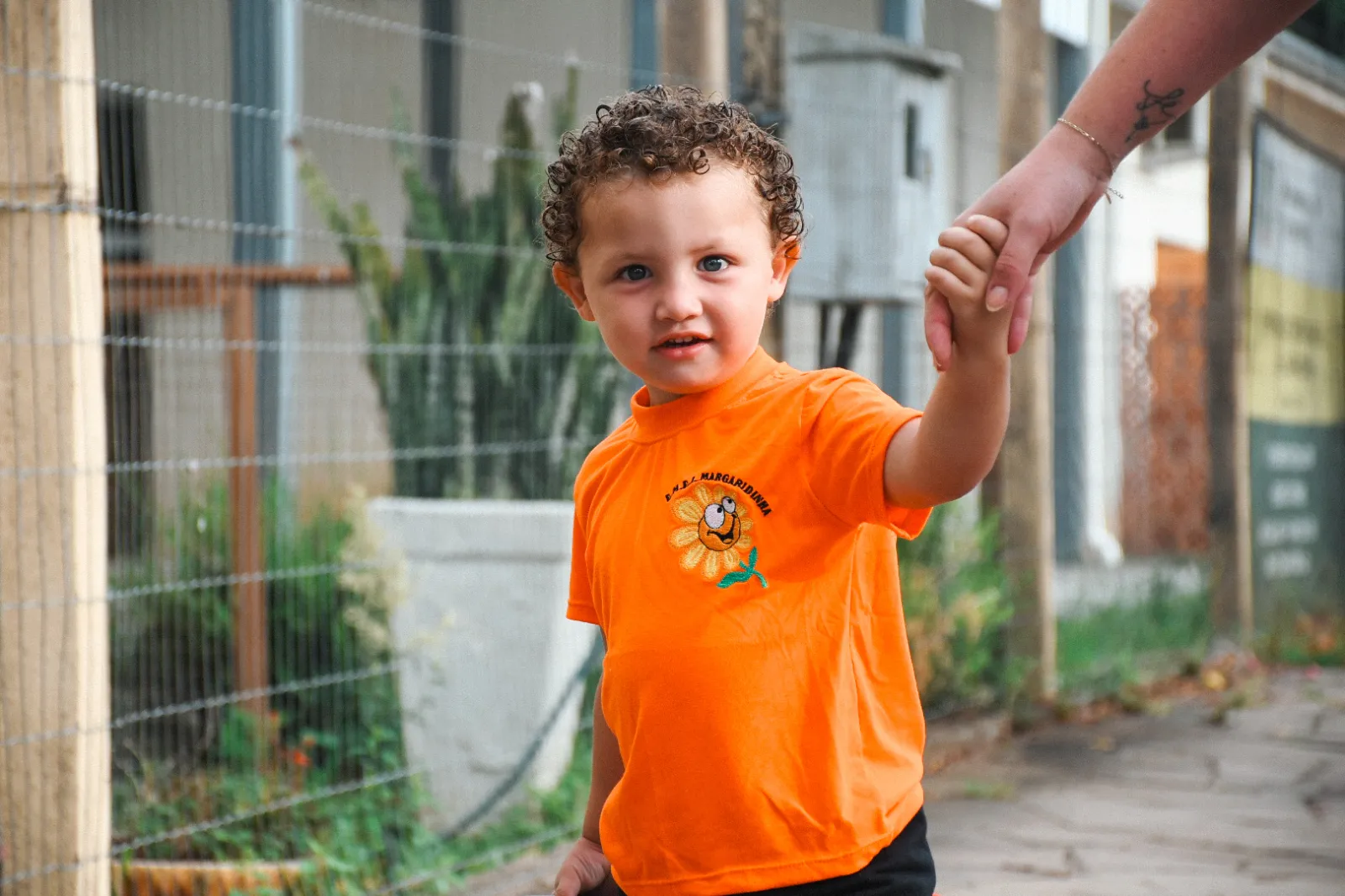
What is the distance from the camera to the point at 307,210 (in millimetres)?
7008

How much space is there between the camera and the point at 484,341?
4.63 meters

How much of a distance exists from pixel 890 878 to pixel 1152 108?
895 mm

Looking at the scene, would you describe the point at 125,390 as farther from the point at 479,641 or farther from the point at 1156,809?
the point at 1156,809

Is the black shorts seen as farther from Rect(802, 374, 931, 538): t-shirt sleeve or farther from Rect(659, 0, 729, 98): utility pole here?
Rect(659, 0, 729, 98): utility pole

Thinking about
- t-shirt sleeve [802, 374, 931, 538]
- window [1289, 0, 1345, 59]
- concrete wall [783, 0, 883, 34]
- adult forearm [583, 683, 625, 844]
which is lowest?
adult forearm [583, 683, 625, 844]

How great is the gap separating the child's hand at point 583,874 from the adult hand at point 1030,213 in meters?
0.88

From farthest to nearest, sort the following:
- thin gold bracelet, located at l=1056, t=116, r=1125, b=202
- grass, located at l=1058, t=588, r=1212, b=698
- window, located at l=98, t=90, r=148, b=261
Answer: grass, located at l=1058, t=588, r=1212, b=698 < window, located at l=98, t=90, r=148, b=261 < thin gold bracelet, located at l=1056, t=116, r=1125, b=202

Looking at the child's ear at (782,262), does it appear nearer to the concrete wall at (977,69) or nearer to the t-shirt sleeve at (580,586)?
the t-shirt sleeve at (580,586)

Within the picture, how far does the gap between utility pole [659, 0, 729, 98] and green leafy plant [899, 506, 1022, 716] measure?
1.69 metres

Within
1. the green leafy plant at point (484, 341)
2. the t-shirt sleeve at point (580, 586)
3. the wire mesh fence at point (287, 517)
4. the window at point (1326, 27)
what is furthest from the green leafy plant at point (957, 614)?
the window at point (1326, 27)

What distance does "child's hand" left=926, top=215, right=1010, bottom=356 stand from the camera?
1.35 meters

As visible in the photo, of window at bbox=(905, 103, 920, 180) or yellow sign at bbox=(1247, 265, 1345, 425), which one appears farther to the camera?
yellow sign at bbox=(1247, 265, 1345, 425)

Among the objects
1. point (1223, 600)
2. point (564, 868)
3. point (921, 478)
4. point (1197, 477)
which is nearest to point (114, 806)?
point (564, 868)

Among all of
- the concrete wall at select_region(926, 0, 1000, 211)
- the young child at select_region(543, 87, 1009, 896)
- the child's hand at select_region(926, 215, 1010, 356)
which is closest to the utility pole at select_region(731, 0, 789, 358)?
the young child at select_region(543, 87, 1009, 896)
